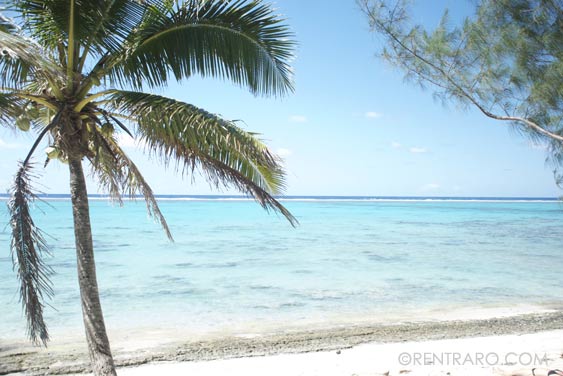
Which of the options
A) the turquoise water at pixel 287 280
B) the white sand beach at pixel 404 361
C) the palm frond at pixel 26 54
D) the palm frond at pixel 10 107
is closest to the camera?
the palm frond at pixel 26 54

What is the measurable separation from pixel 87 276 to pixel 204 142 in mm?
1365

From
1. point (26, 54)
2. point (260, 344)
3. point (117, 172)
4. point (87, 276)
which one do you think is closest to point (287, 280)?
point (260, 344)

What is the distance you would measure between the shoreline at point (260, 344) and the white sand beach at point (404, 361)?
0.87ft

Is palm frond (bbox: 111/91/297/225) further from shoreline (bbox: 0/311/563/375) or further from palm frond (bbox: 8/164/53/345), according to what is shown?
shoreline (bbox: 0/311/563/375)

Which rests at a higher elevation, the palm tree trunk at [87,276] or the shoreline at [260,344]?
the palm tree trunk at [87,276]

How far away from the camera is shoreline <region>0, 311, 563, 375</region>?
617 centimetres

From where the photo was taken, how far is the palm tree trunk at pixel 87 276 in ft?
12.5

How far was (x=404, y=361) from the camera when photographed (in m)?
5.66

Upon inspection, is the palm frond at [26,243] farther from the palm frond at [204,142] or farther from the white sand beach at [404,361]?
the white sand beach at [404,361]

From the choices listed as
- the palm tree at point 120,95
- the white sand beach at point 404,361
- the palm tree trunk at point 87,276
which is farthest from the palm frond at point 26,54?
the white sand beach at point 404,361

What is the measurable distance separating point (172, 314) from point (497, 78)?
20.6ft

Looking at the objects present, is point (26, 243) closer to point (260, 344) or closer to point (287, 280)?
point (260, 344)

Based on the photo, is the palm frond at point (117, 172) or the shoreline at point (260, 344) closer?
the palm frond at point (117, 172)

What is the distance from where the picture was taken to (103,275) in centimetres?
1284
